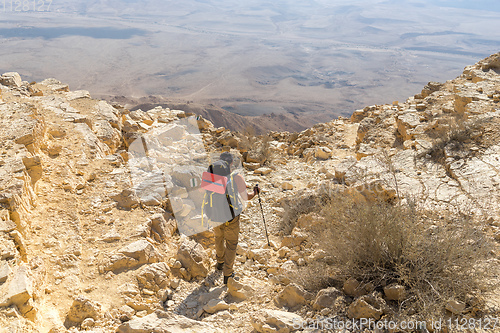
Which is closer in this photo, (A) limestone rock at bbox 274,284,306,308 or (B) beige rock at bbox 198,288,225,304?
(A) limestone rock at bbox 274,284,306,308

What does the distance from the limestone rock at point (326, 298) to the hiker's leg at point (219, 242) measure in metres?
1.38

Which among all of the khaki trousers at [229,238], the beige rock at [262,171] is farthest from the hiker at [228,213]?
the beige rock at [262,171]

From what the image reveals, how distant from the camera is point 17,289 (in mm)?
2301

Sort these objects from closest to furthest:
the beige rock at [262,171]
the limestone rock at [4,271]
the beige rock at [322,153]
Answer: the limestone rock at [4,271] → the beige rock at [262,171] → the beige rock at [322,153]

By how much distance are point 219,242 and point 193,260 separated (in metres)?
0.36

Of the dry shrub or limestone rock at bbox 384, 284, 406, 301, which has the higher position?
the dry shrub

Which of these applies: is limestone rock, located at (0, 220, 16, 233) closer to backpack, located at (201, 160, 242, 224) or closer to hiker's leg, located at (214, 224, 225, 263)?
backpack, located at (201, 160, 242, 224)

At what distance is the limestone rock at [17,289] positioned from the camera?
2.23 meters

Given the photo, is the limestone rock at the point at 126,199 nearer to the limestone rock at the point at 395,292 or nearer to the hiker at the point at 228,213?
the hiker at the point at 228,213

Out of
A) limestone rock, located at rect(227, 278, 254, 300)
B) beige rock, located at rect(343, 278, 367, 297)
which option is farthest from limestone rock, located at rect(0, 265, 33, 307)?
beige rock, located at rect(343, 278, 367, 297)

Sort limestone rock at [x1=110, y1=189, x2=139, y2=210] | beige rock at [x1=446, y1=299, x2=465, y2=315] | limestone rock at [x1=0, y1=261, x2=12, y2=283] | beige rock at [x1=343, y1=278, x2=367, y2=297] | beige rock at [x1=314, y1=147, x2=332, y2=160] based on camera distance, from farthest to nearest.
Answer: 1. beige rock at [x1=314, y1=147, x2=332, y2=160]
2. limestone rock at [x1=110, y1=189, x2=139, y2=210]
3. beige rock at [x1=343, y1=278, x2=367, y2=297]
4. limestone rock at [x1=0, y1=261, x2=12, y2=283]
5. beige rock at [x1=446, y1=299, x2=465, y2=315]

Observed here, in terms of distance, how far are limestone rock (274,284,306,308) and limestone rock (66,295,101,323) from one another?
157 cm

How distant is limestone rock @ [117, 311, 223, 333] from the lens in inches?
96.5

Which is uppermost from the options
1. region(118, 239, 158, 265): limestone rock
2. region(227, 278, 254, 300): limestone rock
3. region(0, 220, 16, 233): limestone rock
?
region(0, 220, 16, 233): limestone rock
